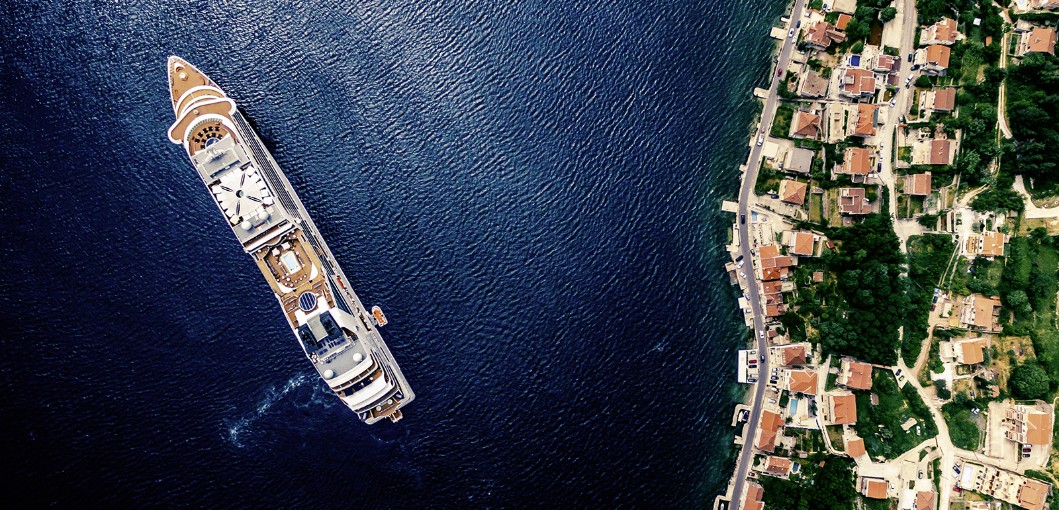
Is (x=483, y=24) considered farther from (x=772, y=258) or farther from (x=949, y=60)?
(x=949, y=60)

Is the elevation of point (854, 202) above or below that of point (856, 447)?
above

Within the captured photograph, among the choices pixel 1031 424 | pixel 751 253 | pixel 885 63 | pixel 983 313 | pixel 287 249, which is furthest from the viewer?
pixel 751 253

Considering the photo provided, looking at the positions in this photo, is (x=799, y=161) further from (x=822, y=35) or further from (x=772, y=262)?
(x=822, y=35)

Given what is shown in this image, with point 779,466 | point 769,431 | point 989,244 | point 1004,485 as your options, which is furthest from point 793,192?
point 1004,485

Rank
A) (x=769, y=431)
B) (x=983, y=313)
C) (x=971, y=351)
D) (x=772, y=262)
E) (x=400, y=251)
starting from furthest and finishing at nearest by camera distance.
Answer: (x=400, y=251), (x=772, y=262), (x=769, y=431), (x=983, y=313), (x=971, y=351)

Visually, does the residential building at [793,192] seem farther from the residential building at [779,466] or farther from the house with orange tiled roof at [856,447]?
the residential building at [779,466]
